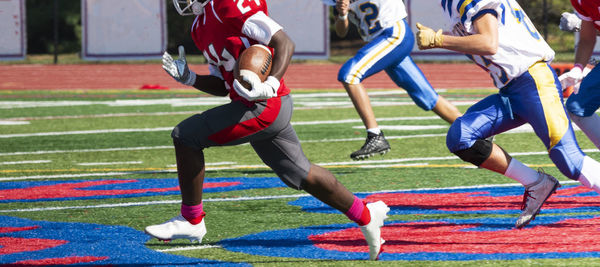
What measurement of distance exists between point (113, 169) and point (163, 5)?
65.3 ft

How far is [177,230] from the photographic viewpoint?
16.8ft

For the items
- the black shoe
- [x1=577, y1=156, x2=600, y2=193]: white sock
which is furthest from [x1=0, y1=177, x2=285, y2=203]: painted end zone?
[x1=577, y1=156, x2=600, y2=193]: white sock

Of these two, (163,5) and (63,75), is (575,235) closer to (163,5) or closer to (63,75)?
(63,75)

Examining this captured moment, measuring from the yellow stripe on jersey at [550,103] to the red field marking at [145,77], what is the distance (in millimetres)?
13605

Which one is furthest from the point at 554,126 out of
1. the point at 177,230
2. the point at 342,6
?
the point at 342,6

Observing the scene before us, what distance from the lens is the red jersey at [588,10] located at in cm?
592

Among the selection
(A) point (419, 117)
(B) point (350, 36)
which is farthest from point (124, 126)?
(B) point (350, 36)

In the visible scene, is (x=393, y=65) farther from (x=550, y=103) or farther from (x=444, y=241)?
(x=444, y=241)

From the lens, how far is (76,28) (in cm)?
3709

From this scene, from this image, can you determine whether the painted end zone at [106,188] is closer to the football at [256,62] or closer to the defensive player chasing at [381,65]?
the defensive player chasing at [381,65]

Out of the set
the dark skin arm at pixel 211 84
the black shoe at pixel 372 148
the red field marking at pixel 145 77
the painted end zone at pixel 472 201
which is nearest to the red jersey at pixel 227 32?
the dark skin arm at pixel 211 84

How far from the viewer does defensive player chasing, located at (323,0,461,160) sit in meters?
8.27

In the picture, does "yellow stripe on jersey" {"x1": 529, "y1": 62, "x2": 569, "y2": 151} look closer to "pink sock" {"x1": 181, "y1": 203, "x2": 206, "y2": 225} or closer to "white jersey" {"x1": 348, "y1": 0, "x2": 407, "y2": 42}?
"pink sock" {"x1": 181, "y1": 203, "x2": 206, "y2": 225}

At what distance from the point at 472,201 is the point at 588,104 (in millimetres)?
986
